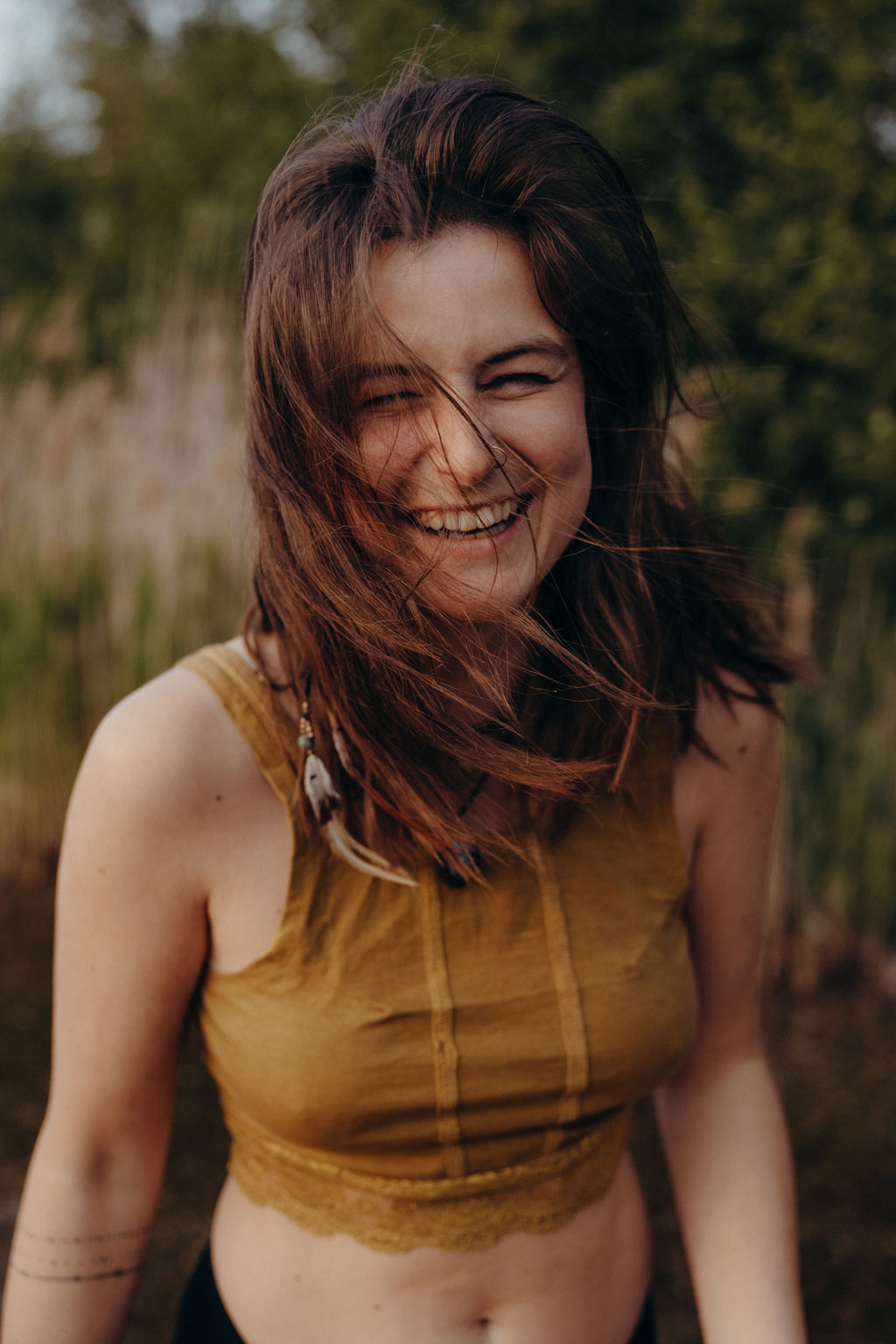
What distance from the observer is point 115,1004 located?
990 mm

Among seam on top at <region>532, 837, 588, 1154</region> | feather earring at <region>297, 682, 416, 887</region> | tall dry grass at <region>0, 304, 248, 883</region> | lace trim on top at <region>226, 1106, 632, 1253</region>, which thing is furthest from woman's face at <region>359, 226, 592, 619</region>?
tall dry grass at <region>0, 304, 248, 883</region>

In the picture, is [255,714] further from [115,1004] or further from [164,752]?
[115,1004]

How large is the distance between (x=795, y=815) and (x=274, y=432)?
2.16m

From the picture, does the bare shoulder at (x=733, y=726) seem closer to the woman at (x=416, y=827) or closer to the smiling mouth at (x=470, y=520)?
the woman at (x=416, y=827)

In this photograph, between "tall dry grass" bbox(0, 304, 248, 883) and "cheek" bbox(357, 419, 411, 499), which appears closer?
"cheek" bbox(357, 419, 411, 499)

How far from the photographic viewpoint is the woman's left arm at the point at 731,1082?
1.15 m

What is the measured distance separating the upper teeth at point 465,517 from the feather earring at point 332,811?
205 millimetres

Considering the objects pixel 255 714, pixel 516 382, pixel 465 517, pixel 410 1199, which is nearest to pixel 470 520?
pixel 465 517

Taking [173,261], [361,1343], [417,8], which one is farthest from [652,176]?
[361,1343]

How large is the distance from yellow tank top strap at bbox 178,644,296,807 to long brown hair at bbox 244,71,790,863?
31 millimetres

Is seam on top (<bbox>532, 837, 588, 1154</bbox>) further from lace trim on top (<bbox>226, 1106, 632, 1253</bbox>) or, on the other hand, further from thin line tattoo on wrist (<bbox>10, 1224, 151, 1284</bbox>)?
thin line tattoo on wrist (<bbox>10, 1224, 151, 1284</bbox>)

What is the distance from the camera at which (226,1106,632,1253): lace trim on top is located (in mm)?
1051

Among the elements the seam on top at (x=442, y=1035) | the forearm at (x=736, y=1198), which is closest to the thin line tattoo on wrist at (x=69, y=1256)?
the seam on top at (x=442, y=1035)

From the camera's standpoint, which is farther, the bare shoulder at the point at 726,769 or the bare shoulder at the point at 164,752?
the bare shoulder at the point at 726,769
